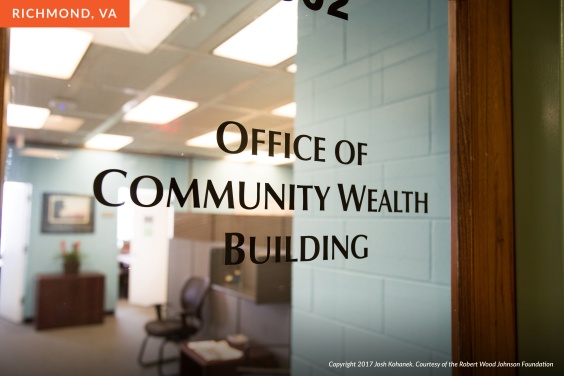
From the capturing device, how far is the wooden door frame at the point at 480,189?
0.88 m

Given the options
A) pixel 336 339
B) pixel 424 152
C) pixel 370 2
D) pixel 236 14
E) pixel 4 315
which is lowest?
pixel 336 339

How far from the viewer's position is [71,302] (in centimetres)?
71

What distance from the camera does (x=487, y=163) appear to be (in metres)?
0.93

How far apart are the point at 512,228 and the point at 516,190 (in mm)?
95

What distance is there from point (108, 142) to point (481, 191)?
2.62 ft

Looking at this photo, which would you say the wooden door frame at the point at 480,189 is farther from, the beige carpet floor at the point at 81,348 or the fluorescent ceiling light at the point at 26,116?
the fluorescent ceiling light at the point at 26,116

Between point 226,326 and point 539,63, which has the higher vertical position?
point 539,63

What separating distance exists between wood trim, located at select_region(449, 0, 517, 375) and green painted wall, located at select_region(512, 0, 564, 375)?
40 millimetres

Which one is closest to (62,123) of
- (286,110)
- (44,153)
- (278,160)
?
(44,153)

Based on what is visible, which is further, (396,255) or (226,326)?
(226,326)

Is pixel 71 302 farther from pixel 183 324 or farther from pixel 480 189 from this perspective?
pixel 480 189

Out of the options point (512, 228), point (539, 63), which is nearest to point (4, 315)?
point (512, 228)

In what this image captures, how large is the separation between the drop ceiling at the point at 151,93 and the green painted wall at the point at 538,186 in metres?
0.59

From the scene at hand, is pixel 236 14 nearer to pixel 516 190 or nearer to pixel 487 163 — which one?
pixel 487 163
